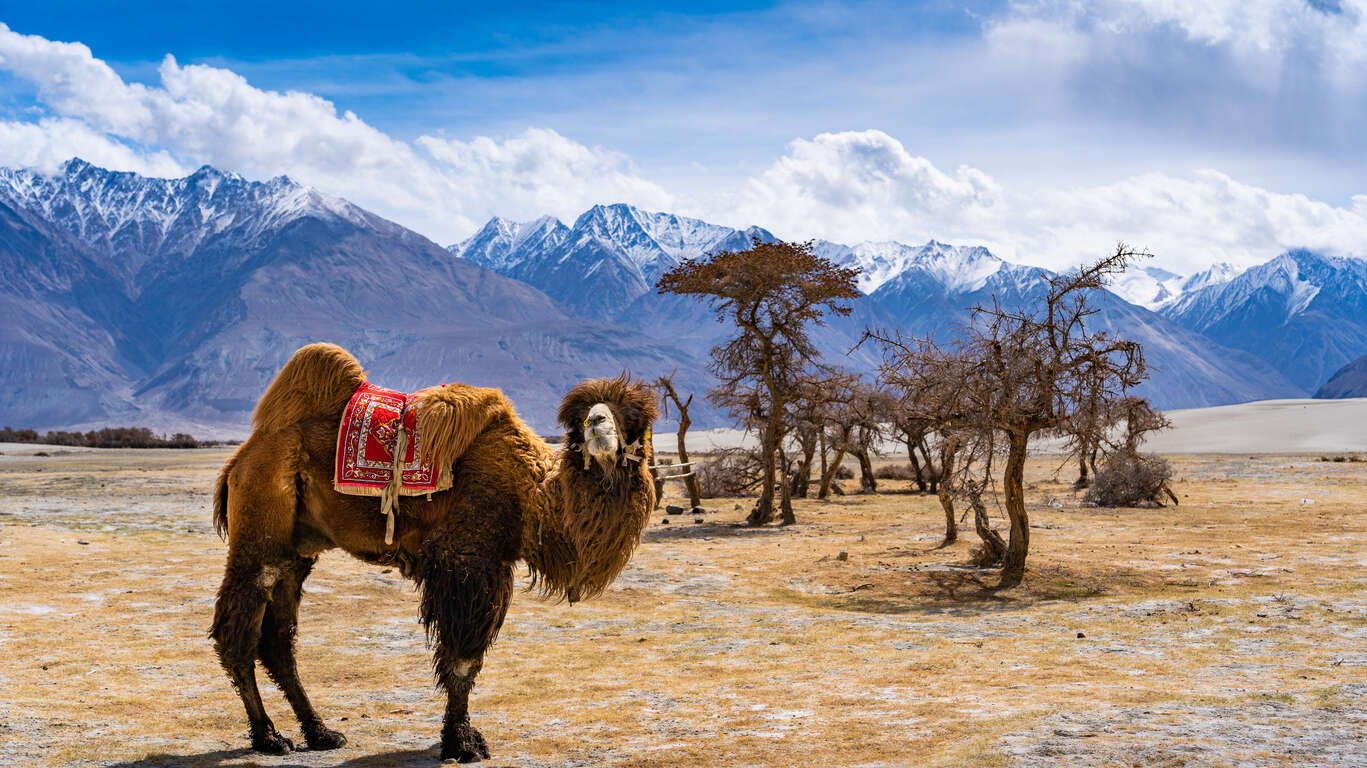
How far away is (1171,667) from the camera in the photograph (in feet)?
28.6

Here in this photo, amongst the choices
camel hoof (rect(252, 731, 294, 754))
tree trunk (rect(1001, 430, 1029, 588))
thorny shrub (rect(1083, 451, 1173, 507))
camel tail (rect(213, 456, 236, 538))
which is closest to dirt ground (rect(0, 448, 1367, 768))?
camel hoof (rect(252, 731, 294, 754))

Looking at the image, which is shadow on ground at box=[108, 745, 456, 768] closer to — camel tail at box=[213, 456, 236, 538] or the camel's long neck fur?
the camel's long neck fur

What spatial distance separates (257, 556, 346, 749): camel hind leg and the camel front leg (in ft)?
2.94

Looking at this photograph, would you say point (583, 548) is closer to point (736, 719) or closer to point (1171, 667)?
point (736, 719)

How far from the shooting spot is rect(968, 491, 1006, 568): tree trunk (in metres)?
14.9

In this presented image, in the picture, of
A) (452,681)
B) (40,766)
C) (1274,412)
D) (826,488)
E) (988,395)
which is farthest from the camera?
(1274,412)

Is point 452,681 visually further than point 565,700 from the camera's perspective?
No

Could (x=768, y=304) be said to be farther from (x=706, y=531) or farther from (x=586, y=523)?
(x=586, y=523)

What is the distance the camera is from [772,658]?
9758 millimetres

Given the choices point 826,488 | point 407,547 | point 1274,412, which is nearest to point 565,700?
point 407,547

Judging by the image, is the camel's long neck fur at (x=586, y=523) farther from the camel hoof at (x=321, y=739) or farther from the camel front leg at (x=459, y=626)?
the camel hoof at (x=321, y=739)

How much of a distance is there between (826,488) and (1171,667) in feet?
77.2

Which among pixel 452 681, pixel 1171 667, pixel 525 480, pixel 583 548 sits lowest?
pixel 1171 667

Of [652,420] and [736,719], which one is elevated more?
[652,420]
